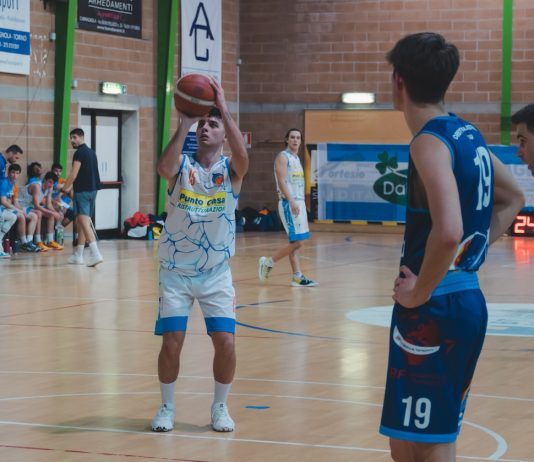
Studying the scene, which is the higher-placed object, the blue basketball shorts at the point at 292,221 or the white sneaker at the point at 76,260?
the blue basketball shorts at the point at 292,221

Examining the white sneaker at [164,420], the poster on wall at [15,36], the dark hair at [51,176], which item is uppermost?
the poster on wall at [15,36]

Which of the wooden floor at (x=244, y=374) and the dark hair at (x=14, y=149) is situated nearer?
the wooden floor at (x=244, y=374)

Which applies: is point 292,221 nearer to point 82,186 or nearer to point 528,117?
point 82,186

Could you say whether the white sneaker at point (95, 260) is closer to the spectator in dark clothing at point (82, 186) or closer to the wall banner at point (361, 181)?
the spectator in dark clothing at point (82, 186)

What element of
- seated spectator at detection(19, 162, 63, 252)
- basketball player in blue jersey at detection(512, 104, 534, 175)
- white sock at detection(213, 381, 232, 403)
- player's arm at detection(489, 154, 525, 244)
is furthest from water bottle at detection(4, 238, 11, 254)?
player's arm at detection(489, 154, 525, 244)

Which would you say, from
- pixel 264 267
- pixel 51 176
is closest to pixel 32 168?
pixel 51 176

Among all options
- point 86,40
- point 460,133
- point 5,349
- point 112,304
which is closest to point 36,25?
point 86,40

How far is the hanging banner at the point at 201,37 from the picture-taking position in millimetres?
23547

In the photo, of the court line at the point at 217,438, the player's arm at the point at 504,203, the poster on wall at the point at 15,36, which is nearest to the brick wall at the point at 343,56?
the poster on wall at the point at 15,36

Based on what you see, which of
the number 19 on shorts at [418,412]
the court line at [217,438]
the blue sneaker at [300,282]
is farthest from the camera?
the blue sneaker at [300,282]

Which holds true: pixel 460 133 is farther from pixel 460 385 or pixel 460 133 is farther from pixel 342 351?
pixel 342 351

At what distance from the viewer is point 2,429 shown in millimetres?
6270

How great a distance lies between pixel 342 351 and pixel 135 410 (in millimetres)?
2692

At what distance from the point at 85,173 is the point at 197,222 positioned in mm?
10271
